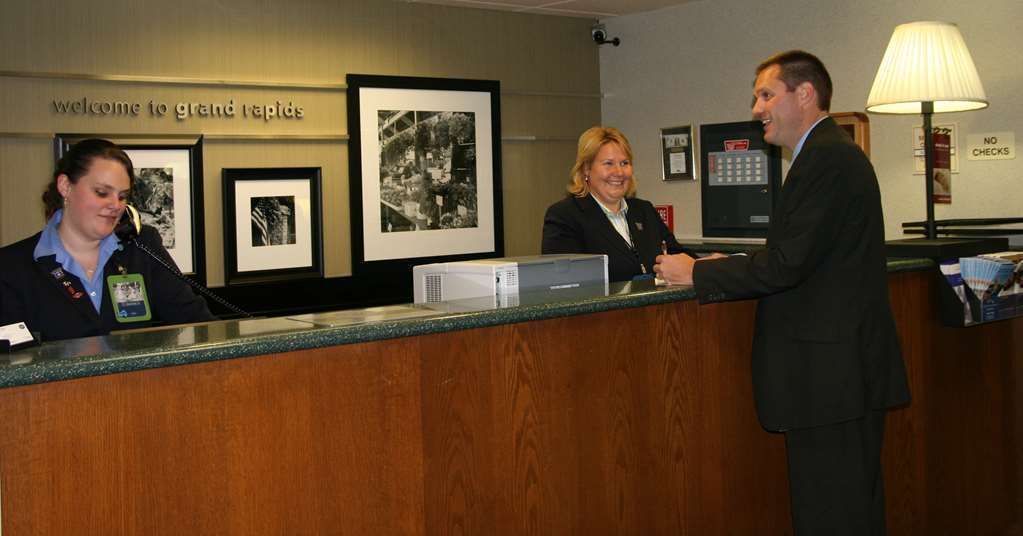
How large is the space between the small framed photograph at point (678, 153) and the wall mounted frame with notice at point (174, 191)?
2979 millimetres

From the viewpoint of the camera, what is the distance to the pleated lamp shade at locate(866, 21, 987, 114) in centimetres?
415

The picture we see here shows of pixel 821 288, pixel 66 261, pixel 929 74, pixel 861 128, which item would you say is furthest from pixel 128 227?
pixel 861 128

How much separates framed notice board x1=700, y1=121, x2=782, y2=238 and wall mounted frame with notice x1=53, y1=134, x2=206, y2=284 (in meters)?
3.10

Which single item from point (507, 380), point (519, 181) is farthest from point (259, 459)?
point (519, 181)

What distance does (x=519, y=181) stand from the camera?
6.84 m

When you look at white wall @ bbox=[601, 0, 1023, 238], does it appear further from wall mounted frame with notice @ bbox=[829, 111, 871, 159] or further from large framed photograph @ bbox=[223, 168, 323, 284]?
large framed photograph @ bbox=[223, 168, 323, 284]

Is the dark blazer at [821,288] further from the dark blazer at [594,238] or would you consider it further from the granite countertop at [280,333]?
the dark blazer at [594,238]

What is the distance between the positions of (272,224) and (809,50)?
317 cm

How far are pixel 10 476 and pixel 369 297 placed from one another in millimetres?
4211

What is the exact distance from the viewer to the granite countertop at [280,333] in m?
2.00

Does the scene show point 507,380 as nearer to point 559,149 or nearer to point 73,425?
point 73,425

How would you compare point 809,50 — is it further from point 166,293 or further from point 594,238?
point 166,293

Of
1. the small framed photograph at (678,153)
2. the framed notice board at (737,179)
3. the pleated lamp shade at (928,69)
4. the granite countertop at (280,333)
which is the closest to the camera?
the granite countertop at (280,333)

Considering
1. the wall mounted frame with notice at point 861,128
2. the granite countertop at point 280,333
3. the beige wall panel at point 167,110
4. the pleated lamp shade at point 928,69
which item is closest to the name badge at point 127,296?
the granite countertop at point 280,333
